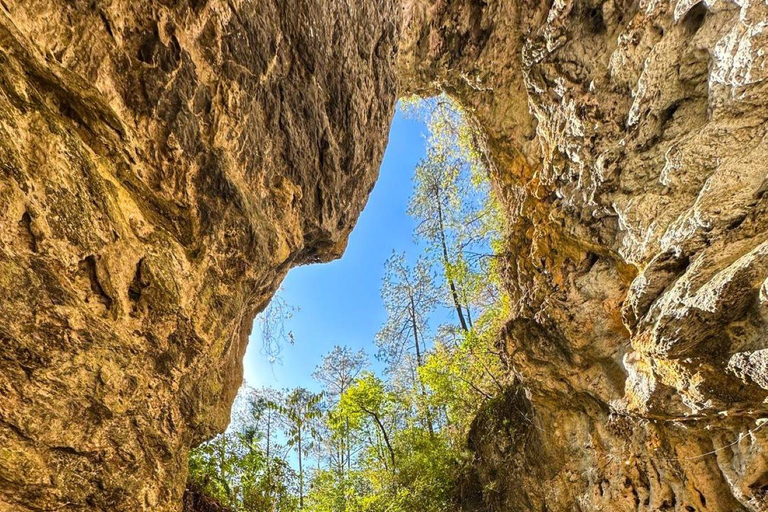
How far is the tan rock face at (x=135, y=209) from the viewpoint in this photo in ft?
8.28

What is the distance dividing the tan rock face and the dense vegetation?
5.70 feet

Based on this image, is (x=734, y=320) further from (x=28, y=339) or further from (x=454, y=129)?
(x=454, y=129)

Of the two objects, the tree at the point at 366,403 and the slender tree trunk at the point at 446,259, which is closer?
the tree at the point at 366,403

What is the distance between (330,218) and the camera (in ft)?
18.1

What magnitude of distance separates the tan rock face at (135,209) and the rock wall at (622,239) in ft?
9.54

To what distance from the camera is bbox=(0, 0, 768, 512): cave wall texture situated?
2.70 meters

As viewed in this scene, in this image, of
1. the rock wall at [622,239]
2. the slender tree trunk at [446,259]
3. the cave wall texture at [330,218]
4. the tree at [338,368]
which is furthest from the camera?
the tree at [338,368]

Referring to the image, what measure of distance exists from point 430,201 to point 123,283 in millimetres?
10119

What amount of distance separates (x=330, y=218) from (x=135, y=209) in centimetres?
270

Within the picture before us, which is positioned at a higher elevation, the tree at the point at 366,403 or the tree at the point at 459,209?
the tree at the point at 459,209

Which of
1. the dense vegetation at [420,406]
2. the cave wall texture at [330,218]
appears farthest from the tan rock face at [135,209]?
the dense vegetation at [420,406]

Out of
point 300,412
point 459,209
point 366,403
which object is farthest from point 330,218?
point 459,209

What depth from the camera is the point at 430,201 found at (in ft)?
40.6

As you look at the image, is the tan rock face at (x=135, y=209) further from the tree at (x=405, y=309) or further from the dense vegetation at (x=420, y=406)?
the tree at (x=405, y=309)
